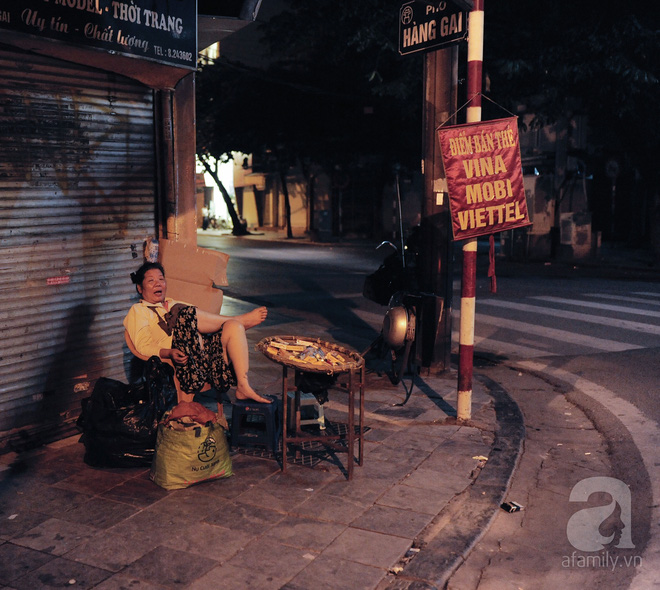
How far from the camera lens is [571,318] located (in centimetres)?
1117

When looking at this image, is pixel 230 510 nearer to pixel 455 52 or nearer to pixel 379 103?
pixel 455 52

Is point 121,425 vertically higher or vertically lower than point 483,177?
lower

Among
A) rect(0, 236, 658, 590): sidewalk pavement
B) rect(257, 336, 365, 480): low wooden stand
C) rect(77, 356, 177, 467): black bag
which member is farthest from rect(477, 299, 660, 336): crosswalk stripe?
rect(77, 356, 177, 467): black bag

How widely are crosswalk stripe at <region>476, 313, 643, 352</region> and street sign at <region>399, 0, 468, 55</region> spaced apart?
461 cm

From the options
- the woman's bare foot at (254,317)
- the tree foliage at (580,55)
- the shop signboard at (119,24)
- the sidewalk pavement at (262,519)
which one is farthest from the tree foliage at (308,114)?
the sidewalk pavement at (262,519)

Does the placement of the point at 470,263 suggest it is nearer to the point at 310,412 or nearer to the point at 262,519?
the point at 310,412

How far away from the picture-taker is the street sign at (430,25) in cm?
664

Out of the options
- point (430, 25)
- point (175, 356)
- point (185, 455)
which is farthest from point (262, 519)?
point (430, 25)

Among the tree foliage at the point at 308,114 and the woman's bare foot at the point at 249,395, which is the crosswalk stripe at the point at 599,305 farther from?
the tree foliage at the point at 308,114

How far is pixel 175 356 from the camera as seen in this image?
506 centimetres

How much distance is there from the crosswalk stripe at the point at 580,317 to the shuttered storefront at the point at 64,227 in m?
7.25

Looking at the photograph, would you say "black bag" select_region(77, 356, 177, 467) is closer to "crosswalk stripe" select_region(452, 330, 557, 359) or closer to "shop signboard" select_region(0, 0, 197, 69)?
"shop signboard" select_region(0, 0, 197, 69)

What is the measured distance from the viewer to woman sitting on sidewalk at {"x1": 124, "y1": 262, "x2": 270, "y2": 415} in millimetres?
5164

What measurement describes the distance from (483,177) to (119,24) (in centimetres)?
312
